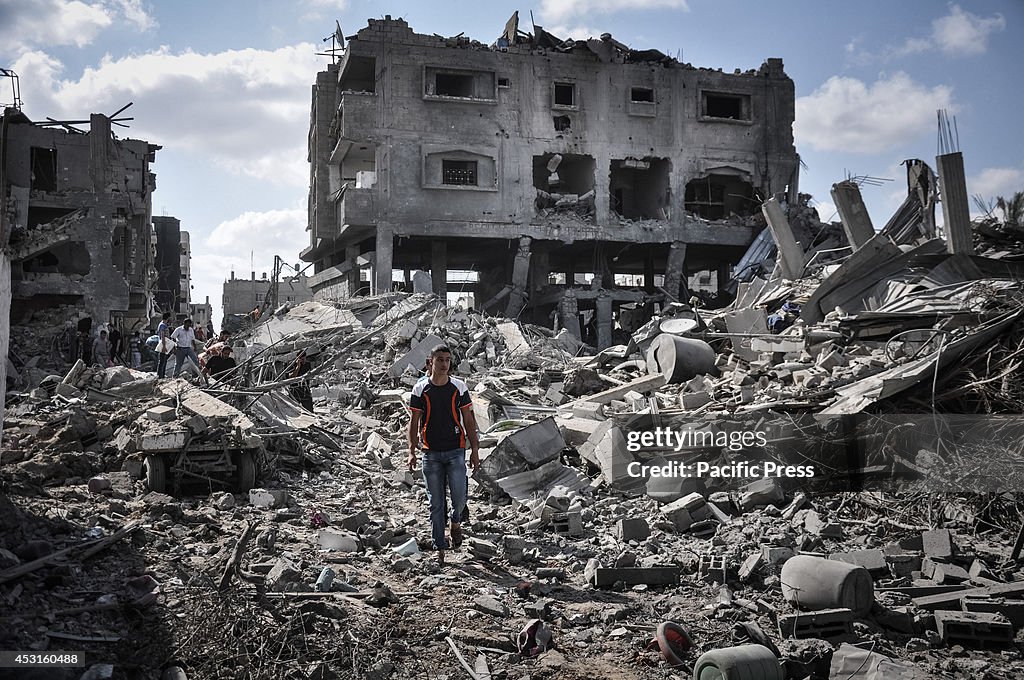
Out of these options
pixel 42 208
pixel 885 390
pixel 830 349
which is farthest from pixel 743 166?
pixel 42 208

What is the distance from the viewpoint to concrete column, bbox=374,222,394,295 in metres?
25.0

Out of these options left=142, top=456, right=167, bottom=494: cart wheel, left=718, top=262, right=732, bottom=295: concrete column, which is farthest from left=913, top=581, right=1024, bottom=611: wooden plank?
left=718, top=262, right=732, bottom=295: concrete column

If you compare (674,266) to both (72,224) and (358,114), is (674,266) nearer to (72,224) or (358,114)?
(358,114)

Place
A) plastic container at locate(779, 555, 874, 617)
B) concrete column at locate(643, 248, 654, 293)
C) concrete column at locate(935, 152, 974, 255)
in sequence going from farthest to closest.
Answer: concrete column at locate(643, 248, 654, 293), concrete column at locate(935, 152, 974, 255), plastic container at locate(779, 555, 874, 617)

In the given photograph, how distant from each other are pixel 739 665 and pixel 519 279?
76.0ft

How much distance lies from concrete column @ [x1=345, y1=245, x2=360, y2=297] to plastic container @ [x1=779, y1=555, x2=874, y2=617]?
24.0 metres

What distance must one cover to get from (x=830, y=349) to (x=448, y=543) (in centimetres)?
589

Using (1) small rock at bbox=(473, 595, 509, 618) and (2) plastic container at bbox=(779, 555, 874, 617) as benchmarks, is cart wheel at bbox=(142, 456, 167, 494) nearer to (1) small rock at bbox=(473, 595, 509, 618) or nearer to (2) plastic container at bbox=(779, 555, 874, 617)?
(1) small rock at bbox=(473, 595, 509, 618)

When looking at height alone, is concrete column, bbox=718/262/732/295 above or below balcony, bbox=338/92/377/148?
below

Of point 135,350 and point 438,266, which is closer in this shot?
point 135,350

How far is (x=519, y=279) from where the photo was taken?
26.6 meters

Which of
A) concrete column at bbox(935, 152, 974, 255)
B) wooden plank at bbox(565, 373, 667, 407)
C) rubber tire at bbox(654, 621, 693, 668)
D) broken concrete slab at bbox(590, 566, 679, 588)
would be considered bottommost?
rubber tire at bbox(654, 621, 693, 668)

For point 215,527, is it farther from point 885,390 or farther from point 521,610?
point 885,390

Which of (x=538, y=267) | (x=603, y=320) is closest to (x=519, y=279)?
(x=538, y=267)
